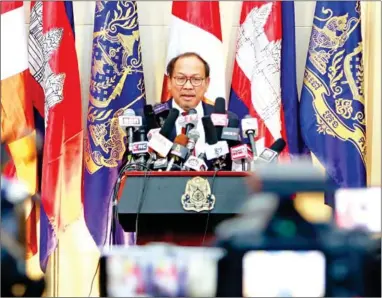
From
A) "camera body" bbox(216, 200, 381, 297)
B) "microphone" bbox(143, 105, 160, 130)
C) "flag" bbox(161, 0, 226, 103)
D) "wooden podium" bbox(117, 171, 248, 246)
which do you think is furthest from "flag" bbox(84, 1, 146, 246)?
"camera body" bbox(216, 200, 381, 297)

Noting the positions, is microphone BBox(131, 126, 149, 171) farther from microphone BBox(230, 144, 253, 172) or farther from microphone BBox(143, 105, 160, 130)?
microphone BBox(230, 144, 253, 172)

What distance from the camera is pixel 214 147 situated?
2.53 metres

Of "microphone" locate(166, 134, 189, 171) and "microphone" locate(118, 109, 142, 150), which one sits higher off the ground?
"microphone" locate(118, 109, 142, 150)

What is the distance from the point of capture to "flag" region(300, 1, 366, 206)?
3.55 meters

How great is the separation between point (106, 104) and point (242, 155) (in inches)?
51.0

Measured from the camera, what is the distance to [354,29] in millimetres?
3598

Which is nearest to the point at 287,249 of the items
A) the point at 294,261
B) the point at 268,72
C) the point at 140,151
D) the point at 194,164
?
the point at 294,261

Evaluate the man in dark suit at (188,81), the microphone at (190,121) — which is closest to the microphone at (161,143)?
the microphone at (190,121)

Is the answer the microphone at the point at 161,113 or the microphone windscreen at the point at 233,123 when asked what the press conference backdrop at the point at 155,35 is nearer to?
the microphone at the point at 161,113

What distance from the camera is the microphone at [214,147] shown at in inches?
99.6

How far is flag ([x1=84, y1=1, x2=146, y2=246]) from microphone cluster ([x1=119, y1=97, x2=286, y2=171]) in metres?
0.94

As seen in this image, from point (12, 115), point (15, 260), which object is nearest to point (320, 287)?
point (15, 260)

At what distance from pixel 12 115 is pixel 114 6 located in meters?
0.72

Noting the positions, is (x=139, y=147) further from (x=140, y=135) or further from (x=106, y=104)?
(x=106, y=104)
